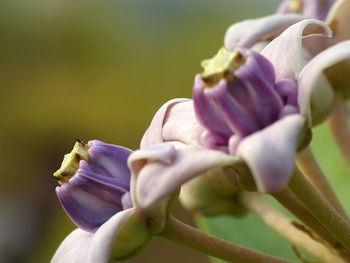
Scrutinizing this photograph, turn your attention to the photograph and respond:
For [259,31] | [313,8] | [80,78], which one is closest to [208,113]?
[259,31]

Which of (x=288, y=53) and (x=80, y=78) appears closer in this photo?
(x=288, y=53)

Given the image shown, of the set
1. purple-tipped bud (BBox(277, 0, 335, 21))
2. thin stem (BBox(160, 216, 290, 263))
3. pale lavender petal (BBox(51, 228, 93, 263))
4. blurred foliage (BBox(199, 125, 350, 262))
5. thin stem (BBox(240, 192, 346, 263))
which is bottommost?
blurred foliage (BBox(199, 125, 350, 262))

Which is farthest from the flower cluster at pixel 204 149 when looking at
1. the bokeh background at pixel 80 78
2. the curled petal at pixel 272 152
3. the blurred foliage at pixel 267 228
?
the bokeh background at pixel 80 78

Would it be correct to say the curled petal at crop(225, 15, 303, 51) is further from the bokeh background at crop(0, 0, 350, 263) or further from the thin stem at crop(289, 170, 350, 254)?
the bokeh background at crop(0, 0, 350, 263)

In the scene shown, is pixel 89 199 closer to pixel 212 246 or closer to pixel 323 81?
pixel 212 246

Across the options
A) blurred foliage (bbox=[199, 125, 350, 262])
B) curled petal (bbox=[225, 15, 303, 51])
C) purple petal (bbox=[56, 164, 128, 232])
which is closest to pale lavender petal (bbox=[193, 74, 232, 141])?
purple petal (bbox=[56, 164, 128, 232])

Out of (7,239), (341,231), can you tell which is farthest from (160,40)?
(341,231)

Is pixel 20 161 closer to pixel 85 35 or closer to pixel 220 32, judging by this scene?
pixel 85 35
